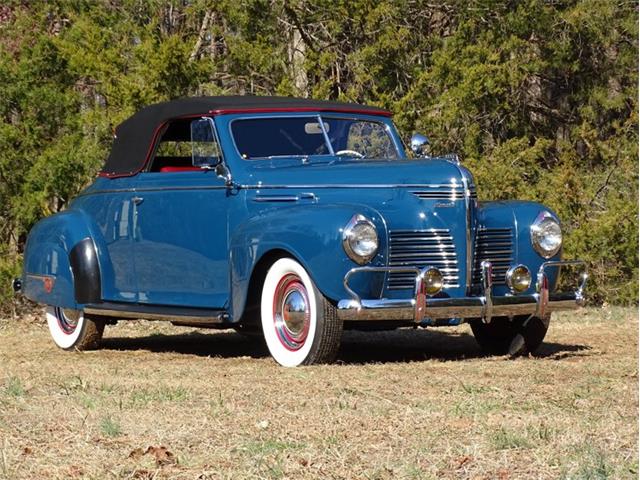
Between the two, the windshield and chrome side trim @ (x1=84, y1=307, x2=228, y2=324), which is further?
the windshield

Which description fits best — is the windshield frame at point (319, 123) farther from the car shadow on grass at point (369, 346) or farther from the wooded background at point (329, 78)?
the wooded background at point (329, 78)

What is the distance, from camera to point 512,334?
9.93m

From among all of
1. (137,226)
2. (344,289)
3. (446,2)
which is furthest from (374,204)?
(446,2)

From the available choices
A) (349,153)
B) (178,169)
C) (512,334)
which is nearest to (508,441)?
(512,334)

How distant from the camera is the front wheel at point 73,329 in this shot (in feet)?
35.7

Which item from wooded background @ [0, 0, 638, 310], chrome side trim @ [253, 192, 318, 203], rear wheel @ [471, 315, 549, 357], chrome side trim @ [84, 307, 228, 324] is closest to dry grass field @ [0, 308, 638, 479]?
rear wheel @ [471, 315, 549, 357]

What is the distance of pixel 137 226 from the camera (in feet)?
33.7

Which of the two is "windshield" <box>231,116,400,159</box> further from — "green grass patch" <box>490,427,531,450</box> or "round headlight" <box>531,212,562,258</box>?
"green grass patch" <box>490,427,531,450</box>

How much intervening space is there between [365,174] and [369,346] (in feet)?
8.39

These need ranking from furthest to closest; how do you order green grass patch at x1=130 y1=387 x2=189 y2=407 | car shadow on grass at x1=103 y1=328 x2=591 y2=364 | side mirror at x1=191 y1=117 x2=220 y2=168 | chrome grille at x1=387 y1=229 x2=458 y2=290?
car shadow on grass at x1=103 y1=328 x2=591 y2=364 → side mirror at x1=191 y1=117 x2=220 y2=168 → chrome grille at x1=387 y1=229 x2=458 y2=290 → green grass patch at x1=130 y1=387 x2=189 y2=407

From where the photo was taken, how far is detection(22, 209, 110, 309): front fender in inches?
416

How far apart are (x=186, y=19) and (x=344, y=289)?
10.5 meters

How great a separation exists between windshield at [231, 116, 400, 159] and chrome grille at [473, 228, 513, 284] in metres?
1.27

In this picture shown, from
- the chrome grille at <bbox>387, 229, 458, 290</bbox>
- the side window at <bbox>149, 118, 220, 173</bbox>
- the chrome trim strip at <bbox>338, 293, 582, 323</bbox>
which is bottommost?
the chrome trim strip at <bbox>338, 293, 582, 323</bbox>
